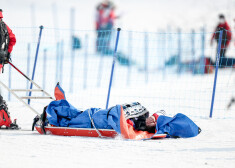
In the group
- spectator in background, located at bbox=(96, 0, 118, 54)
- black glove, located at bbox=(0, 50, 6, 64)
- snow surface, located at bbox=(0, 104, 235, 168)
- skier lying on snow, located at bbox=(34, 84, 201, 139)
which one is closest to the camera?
snow surface, located at bbox=(0, 104, 235, 168)

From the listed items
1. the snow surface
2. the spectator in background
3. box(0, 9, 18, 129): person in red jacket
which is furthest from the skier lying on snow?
the spectator in background

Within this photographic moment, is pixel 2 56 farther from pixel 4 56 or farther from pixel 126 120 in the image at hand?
pixel 126 120

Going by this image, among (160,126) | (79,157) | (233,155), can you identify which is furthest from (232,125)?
(79,157)

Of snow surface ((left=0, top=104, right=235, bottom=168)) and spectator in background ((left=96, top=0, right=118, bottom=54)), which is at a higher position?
spectator in background ((left=96, top=0, right=118, bottom=54))

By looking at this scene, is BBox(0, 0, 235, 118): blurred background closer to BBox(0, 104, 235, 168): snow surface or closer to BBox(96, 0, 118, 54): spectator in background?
BBox(0, 104, 235, 168): snow surface

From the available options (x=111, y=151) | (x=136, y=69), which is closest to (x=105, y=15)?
(x=136, y=69)

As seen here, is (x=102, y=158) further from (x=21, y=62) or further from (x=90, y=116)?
(x=21, y=62)

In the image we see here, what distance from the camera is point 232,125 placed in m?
6.02

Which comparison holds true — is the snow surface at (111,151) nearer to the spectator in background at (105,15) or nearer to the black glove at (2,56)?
the black glove at (2,56)

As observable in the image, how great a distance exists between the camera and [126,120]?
183 inches

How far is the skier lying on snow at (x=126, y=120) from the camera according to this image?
4535mm

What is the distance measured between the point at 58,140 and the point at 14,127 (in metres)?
1.25

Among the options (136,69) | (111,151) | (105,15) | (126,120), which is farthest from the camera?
(105,15)

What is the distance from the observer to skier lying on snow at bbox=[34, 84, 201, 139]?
14.9 ft
